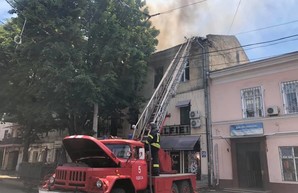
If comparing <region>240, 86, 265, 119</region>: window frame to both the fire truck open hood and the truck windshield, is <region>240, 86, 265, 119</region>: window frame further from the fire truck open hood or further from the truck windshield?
the fire truck open hood

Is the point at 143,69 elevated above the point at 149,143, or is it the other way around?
the point at 143,69

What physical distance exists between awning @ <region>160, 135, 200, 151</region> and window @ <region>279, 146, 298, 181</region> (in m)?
4.96

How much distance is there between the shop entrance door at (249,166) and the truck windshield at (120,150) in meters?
9.73

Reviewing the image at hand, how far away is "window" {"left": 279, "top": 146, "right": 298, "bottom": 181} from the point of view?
15.0 metres

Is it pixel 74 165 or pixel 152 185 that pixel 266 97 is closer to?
pixel 152 185

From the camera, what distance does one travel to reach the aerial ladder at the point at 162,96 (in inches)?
575

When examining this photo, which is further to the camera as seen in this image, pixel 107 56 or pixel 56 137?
pixel 56 137

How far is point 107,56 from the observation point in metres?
17.0

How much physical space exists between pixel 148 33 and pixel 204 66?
4.59 m

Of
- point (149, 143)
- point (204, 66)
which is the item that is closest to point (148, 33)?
point (204, 66)

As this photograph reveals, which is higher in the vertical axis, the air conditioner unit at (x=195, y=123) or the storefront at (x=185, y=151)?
the air conditioner unit at (x=195, y=123)

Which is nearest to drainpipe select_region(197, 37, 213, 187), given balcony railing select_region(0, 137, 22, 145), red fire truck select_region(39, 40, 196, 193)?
red fire truck select_region(39, 40, 196, 193)

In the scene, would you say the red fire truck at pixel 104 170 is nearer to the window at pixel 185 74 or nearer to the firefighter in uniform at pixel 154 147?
the firefighter in uniform at pixel 154 147

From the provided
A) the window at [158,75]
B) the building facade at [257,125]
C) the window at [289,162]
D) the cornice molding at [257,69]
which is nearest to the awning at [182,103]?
the building facade at [257,125]
